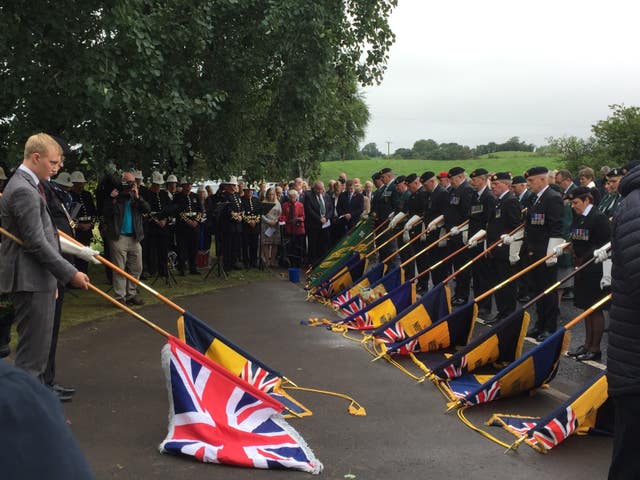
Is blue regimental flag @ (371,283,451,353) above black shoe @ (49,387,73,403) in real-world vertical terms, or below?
above

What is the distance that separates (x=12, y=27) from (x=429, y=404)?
7.14 m

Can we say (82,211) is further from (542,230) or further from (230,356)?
(542,230)

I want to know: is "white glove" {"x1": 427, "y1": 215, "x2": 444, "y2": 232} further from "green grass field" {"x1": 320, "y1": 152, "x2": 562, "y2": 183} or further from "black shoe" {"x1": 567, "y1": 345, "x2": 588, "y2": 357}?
"green grass field" {"x1": 320, "y1": 152, "x2": 562, "y2": 183}

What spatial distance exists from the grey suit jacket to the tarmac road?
1.26 metres

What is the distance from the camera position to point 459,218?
11.1m

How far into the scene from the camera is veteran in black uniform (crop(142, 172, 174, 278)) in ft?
43.9

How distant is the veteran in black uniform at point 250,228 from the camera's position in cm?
1570

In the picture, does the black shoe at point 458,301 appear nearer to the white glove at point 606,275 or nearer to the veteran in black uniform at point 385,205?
the veteran in black uniform at point 385,205

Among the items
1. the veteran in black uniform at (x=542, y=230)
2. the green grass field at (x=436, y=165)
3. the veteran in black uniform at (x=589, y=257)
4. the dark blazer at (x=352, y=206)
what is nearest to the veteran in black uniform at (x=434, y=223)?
the veteran in black uniform at (x=542, y=230)

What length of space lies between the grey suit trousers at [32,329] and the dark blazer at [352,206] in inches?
464

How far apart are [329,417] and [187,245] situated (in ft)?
32.7

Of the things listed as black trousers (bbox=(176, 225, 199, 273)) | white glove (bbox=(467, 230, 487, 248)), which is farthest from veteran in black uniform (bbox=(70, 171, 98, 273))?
white glove (bbox=(467, 230, 487, 248))

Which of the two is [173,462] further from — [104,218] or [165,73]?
[165,73]

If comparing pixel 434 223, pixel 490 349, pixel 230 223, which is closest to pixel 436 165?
pixel 230 223
